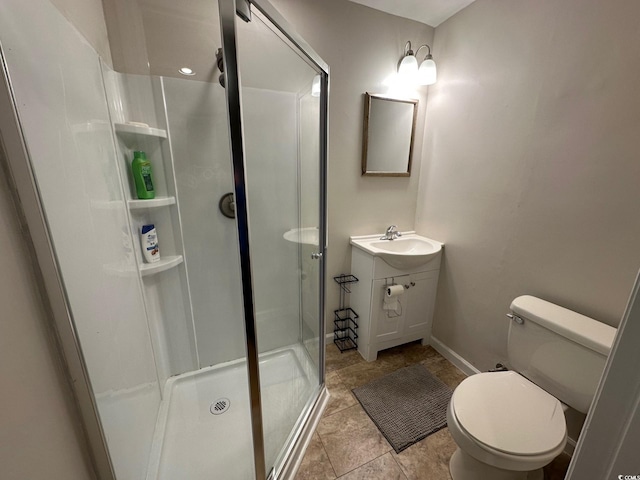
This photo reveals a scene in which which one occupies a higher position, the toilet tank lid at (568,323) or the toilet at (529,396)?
the toilet tank lid at (568,323)

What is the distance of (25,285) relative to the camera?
1.76 feet

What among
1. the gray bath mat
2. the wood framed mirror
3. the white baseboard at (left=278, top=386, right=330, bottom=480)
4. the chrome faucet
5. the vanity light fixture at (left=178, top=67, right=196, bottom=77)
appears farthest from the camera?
the chrome faucet

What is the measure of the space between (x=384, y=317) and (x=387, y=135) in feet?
4.23

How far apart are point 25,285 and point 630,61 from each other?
6.57 ft

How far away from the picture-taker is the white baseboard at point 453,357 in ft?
5.68

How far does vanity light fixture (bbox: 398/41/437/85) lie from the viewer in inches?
65.5

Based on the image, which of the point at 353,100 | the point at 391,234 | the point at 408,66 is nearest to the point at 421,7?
the point at 408,66

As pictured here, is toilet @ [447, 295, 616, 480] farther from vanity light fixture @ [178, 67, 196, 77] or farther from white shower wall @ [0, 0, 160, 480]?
vanity light fixture @ [178, 67, 196, 77]

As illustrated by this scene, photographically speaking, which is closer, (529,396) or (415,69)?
(529,396)

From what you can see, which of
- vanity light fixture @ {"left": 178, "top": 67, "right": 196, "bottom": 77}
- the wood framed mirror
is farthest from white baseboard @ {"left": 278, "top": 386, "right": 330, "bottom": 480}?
vanity light fixture @ {"left": 178, "top": 67, "right": 196, "bottom": 77}

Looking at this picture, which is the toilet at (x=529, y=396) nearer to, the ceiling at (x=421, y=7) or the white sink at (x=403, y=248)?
the white sink at (x=403, y=248)

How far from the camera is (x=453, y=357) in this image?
6.05 feet

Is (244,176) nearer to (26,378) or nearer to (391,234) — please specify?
(26,378)

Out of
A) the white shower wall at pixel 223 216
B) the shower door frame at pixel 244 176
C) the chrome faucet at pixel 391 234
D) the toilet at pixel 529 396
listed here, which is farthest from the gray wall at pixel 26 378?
the chrome faucet at pixel 391 234
